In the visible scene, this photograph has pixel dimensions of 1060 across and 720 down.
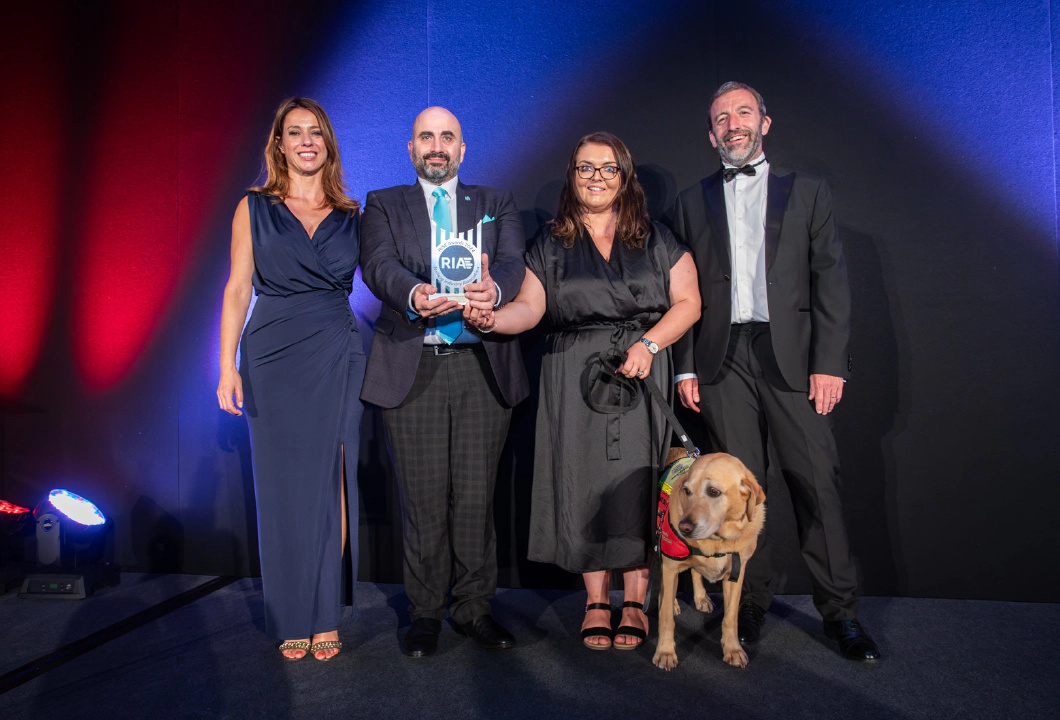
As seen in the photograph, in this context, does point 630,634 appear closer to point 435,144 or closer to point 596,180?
point 596,180

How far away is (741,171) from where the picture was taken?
242cm

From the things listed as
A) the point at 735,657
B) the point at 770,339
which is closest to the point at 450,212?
the point at 770,339

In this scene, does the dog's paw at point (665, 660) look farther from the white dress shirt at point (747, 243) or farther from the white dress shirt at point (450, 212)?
the white dress shirt at point (450, 212)

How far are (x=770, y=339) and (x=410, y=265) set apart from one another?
1.29 meters

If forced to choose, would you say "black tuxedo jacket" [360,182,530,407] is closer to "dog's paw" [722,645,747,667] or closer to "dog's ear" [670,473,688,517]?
"dog's ear" [670,473,688,517]

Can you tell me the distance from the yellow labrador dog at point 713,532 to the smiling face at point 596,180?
3.20ft

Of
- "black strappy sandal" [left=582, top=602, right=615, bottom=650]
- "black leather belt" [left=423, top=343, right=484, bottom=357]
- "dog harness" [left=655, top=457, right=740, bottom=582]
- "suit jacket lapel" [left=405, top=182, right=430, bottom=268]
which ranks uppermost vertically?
"suit jacket lapel" [left=405, top=182, right=430, bottom=268]

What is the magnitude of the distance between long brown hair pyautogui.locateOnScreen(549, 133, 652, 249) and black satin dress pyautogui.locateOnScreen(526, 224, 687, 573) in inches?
1.6

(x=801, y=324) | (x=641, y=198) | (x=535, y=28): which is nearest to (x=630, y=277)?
(x=641, y=198)

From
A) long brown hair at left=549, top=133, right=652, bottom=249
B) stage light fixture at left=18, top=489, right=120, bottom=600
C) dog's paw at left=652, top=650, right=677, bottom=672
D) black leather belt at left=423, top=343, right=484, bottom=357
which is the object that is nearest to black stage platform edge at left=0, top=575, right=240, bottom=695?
stage light fixture at left=18, top=489, right=120, bottom=600

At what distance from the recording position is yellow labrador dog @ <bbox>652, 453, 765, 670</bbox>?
1.97m

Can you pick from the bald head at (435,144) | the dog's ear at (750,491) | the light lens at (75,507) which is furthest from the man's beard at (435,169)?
the light lens at (75,507)

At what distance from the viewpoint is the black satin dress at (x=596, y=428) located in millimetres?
2262

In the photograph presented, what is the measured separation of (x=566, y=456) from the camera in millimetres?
2295
